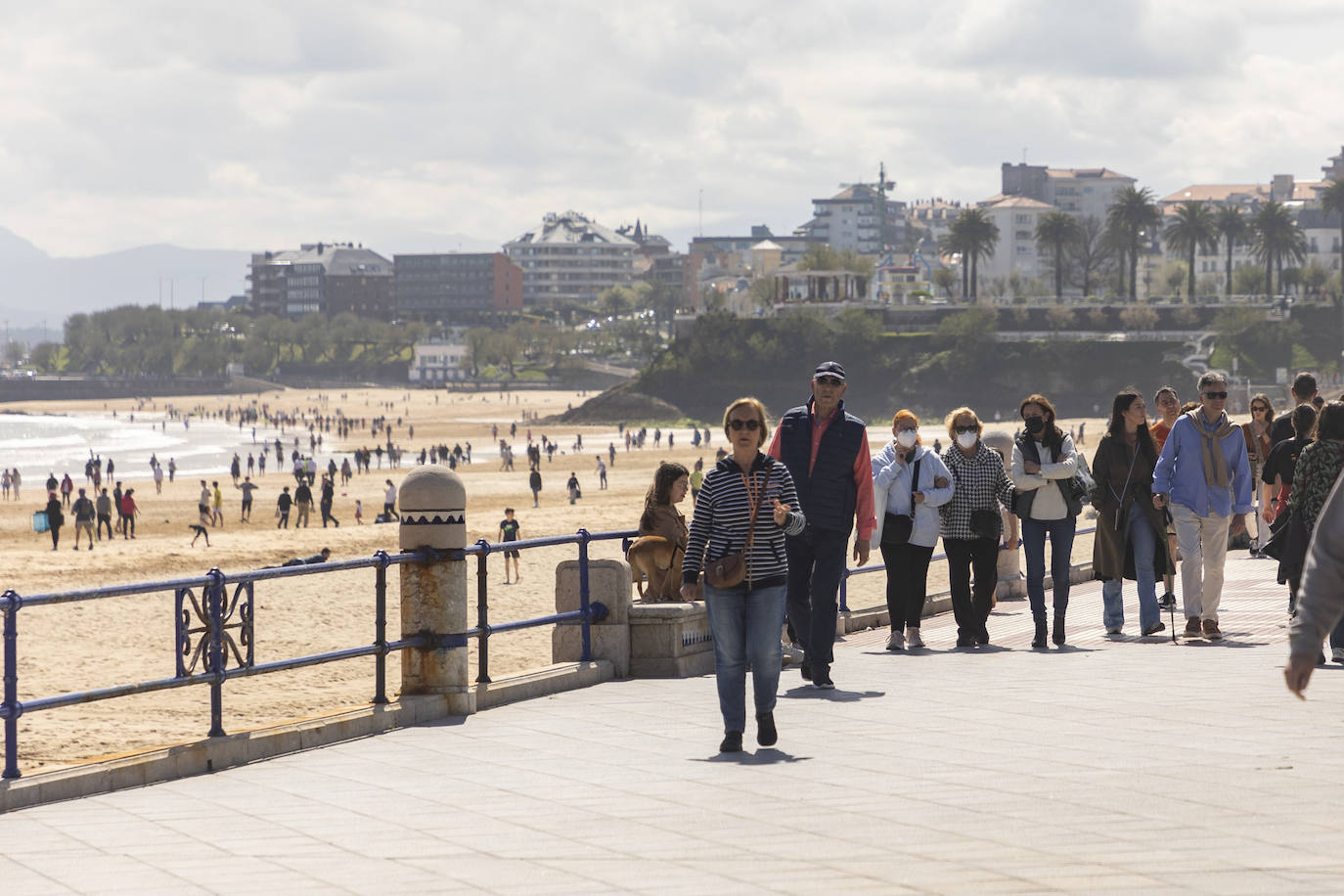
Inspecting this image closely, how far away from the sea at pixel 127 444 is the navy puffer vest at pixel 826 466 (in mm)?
63411

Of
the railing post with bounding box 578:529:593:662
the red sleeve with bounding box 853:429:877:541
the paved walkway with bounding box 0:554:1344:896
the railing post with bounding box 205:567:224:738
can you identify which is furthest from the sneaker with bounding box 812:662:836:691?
the railing post with bounding box 205:567:224:738

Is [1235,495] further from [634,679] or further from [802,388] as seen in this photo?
[802,388]

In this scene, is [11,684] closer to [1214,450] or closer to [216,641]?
[216,641]

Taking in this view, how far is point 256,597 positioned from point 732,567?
17103mm

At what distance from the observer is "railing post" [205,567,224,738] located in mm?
7211

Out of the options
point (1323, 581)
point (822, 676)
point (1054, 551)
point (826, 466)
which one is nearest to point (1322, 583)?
point (1323, 581)

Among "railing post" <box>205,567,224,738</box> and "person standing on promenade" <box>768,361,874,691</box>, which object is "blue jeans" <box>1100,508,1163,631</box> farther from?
"railing post" <box>205,567,224,738</box>

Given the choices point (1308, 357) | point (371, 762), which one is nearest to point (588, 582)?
point (371, 762)

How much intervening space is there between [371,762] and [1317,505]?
5.57 m

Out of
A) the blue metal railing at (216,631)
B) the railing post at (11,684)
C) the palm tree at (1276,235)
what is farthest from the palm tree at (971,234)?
the railing post at (11,684)

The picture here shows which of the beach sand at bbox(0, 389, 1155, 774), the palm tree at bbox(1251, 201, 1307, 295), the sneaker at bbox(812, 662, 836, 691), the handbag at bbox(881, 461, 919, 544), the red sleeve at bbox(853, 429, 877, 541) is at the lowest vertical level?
the beach sand at bbox(0, 389, 1155, 774)

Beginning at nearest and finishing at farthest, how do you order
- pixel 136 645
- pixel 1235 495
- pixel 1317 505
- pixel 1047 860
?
pixel 1047 860 < pixel 1317 505 < pixel 1235 495 < pixel 136 645

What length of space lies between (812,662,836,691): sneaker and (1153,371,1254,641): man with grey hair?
313 centimetres

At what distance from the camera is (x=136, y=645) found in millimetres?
18609
